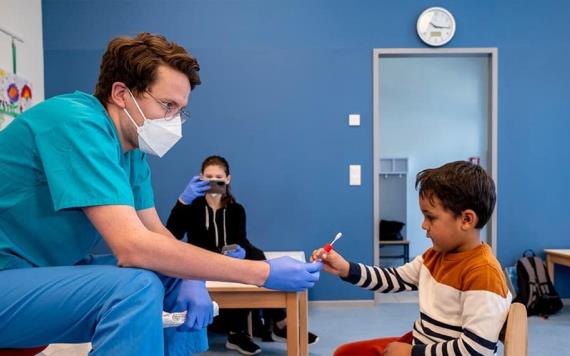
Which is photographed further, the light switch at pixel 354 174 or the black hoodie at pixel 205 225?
the light switch at pixel 354 174

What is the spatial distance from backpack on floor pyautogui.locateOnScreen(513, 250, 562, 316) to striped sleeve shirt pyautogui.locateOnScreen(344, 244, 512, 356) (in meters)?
2.29

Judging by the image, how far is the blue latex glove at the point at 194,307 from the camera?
1108 millimetres

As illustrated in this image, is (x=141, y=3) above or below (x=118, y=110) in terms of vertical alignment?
above

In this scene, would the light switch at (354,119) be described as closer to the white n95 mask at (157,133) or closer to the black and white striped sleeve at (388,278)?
the black and white striped sleeve at (388,278)

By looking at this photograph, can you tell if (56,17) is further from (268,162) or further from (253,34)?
(268,162)

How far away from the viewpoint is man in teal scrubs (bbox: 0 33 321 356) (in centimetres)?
86

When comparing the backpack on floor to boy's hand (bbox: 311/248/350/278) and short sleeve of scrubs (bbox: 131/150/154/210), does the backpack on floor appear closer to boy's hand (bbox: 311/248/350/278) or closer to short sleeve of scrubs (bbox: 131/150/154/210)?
boy's hand (bbox: 311/248/350/278)

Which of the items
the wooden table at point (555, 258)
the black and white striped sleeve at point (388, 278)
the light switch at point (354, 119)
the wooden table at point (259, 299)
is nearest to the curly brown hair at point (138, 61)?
the black and white striped sleeve at point (388, 278)

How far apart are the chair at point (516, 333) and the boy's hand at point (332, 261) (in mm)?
490

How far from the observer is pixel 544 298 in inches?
123

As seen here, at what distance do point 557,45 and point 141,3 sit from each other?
3094 millimetres

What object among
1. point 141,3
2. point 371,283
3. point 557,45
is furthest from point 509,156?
point 141,3

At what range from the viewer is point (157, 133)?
1.22 meters

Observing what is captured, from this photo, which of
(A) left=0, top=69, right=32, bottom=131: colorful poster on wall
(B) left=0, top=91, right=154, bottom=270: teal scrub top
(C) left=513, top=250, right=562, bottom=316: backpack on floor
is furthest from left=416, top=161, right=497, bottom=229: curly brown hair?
(A) left=0, top=69, right=32, bottom=131: colorful poster on wall
